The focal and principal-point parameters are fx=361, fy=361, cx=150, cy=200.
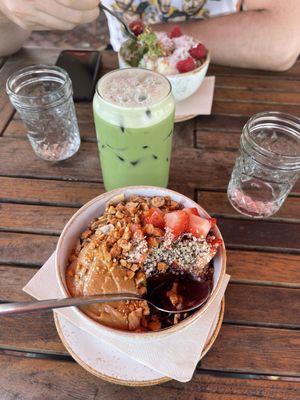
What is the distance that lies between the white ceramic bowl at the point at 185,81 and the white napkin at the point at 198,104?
0.06 feet

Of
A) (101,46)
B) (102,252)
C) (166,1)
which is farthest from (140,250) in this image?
(101,46)

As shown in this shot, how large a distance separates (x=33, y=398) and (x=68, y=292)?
0.56ft

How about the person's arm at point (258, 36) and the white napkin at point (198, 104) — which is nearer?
the white napkin at point (198, 104)

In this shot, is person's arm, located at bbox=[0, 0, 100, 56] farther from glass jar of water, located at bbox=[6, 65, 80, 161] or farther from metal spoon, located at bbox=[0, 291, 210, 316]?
metal spoon, located at bbox=[0, 291, 210, 316]

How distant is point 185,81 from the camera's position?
968mm

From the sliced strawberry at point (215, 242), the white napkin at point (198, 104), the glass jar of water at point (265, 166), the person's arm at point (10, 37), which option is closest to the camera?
the sliced strawberry at point (215, 242)

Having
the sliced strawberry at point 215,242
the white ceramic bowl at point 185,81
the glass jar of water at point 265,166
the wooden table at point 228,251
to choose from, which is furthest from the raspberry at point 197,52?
the sliced strawberry at point 215,242

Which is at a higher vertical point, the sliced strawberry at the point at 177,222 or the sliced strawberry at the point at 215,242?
the sliced strawberry at the point at 177,222

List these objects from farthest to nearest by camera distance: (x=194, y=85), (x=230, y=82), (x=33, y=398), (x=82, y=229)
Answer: (x=230, y=82) → (x=194, y=85) → (x=82, y=229) → (x=33, y=398)

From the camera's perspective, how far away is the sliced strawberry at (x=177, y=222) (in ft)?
2.02

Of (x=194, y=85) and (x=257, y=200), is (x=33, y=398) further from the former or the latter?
(x=194, y=85)

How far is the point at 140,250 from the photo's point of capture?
603mm

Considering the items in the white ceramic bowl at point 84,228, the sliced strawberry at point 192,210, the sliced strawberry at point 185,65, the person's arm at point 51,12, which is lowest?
the white ceramic bowl at point 84,228

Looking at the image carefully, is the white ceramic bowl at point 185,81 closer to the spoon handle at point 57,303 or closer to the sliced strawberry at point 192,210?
the sliced strawberry at point 192,210
